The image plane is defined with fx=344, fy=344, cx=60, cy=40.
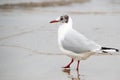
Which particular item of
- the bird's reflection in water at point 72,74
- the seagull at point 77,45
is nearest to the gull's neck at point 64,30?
the seagull at point 77,45

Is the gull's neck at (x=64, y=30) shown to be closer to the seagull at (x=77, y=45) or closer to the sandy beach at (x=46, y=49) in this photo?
the seagull at (x=77, y=45)

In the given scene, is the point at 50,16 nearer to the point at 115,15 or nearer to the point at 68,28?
the point at 115,15

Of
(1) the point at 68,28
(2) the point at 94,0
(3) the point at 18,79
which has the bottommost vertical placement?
(2) the point at 94,0

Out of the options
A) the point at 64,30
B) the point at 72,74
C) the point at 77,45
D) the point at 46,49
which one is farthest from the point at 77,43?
the point at 46,49

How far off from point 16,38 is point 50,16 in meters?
4.19

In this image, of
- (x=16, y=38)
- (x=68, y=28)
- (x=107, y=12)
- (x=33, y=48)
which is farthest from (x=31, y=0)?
(x=68, y=28)

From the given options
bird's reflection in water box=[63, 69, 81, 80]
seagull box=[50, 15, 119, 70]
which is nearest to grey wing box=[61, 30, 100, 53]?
seagull box=[50, 15, 119, 70]

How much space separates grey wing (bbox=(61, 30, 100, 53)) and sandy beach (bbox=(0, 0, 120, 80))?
1.25 ft

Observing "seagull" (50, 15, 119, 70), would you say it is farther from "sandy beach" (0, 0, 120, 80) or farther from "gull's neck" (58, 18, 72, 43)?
"sandy beach" (0, 0, 120, 80)

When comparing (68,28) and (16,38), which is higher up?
(68,28)

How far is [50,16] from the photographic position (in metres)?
12.3

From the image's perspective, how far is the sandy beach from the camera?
528 centimetres

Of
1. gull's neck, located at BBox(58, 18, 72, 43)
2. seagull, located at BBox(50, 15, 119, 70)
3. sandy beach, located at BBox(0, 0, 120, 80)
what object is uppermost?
gull's neck, located at BBox(58, 18, 72, 43)

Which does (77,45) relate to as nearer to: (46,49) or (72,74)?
(72,74)
